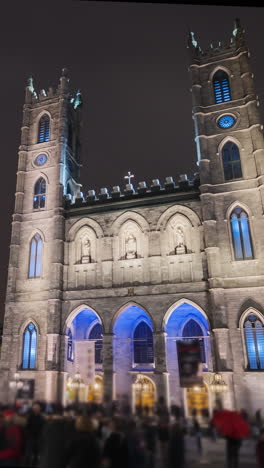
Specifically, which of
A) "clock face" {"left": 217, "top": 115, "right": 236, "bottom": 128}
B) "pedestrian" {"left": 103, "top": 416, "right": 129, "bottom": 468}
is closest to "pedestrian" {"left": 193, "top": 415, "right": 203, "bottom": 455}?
"pedestrian" {"left": 103, "top": 416, "right": 129, "bottom": 468}

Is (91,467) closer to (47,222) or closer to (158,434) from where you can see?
(158,434)

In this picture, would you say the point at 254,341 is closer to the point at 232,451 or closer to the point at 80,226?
the point at 80,226

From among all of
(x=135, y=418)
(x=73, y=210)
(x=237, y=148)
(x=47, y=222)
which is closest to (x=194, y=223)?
(x=237, y=148)

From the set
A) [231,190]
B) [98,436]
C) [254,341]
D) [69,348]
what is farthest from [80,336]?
[98,436]

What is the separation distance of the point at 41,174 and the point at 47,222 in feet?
16.3

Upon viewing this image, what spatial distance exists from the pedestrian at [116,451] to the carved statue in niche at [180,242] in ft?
70.1

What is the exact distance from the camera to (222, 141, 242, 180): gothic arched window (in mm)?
26188

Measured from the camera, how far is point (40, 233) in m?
29.6

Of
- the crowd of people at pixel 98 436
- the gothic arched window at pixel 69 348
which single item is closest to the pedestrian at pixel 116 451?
the crowd of people at pixel 98 436

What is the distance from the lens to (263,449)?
4.00 metres

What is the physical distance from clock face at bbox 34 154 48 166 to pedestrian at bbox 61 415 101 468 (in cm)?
3029

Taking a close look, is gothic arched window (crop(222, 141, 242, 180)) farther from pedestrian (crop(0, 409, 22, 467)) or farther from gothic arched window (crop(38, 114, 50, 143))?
pedestrian (crop(0, 409, 22, 467))

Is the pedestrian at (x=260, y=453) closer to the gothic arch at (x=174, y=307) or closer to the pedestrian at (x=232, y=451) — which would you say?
the pedestrian at (x=232, y=451)

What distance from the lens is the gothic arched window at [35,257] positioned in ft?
94.4
